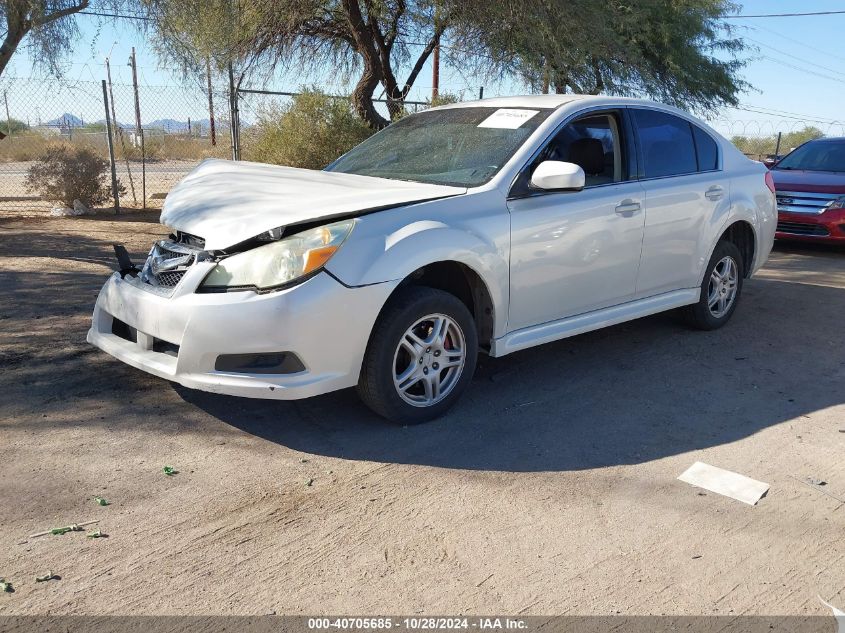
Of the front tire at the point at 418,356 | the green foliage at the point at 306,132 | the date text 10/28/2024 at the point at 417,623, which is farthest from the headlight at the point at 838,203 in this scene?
the date text 10/28/2024 at the point at 417,623

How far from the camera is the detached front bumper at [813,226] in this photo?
10273 millimetres

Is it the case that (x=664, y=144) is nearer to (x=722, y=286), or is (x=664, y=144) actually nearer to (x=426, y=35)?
(x=722, y=286)

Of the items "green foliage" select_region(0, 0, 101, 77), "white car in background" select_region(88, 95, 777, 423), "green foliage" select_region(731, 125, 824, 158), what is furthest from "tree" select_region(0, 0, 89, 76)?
"green foliage" select_region(731, 125, 824, 158)

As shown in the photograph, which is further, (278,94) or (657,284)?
(278,94)

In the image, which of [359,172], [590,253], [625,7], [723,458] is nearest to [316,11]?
[625,7]

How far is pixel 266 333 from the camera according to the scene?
3736mm

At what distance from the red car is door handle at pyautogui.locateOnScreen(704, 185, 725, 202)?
522 centimetres

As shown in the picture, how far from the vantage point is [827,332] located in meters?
6.58

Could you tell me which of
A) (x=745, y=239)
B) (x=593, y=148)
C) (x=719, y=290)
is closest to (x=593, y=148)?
(x=593, y=148)

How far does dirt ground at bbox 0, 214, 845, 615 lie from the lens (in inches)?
114

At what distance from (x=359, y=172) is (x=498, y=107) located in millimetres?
1037

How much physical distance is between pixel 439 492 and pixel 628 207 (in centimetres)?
253

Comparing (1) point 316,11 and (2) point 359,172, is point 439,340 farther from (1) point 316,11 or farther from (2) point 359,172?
(1) point 316,11

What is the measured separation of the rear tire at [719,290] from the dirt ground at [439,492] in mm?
620
